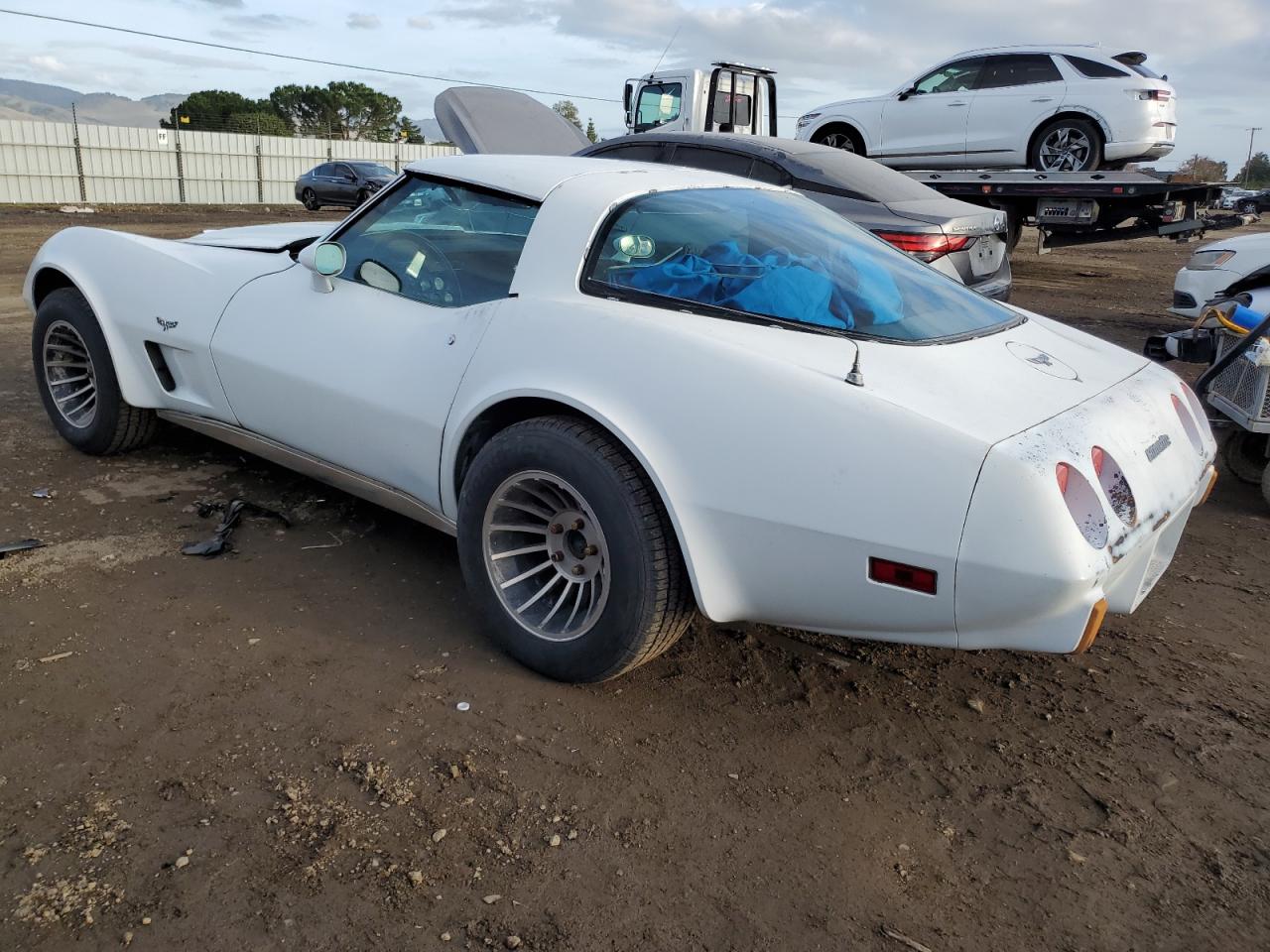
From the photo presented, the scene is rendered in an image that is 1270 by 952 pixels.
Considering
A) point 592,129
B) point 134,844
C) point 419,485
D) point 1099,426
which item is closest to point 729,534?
point 1099,426

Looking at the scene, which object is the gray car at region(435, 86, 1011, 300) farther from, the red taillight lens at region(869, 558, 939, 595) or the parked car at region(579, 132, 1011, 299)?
the red taillight lens at region(869, 558, 939, 595)

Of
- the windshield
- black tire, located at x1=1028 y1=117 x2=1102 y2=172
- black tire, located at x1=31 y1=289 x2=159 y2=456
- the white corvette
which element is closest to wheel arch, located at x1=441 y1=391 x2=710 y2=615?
the white corvette

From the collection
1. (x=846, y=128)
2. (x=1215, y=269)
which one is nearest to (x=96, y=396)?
(x=1215, y=269)

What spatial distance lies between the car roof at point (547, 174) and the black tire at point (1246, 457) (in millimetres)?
3065

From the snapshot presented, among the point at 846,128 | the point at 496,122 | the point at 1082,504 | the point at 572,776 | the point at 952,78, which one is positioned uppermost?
the point at 952,78

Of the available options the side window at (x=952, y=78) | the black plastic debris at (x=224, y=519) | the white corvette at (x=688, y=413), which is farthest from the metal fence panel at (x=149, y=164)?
the white corvette at (x=688, y=413)

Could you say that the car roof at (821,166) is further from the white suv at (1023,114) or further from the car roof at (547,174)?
the white suv at (1023,114)

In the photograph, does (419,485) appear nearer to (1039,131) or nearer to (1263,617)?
(1263,617)

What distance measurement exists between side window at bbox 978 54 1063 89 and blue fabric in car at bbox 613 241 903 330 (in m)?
9.46

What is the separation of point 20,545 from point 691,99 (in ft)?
35.5

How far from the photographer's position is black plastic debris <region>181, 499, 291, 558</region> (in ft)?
12.1

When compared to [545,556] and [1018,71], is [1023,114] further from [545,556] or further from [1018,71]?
[545,556]

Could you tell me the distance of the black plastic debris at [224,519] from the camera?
369cm

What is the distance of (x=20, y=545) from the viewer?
3652 mm
